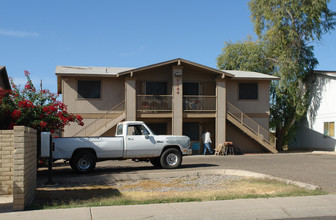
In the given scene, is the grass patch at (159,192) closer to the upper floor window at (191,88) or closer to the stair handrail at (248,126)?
the stair handrail at (248,126)

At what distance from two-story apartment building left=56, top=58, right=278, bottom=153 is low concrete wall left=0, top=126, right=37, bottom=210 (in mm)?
14196

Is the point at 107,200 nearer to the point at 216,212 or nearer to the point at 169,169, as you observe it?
the point at 216,212

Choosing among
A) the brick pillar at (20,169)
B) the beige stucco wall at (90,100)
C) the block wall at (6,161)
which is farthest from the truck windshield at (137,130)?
the beige stucco wall at (90,100)

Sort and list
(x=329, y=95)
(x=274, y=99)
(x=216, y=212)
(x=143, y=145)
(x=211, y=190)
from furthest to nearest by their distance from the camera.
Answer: (x=274, y=99), (x=329, y=95), (x=143, y=145), (x=211, y=190), (x=216, y=212)

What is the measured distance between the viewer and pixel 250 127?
27188 millimetres

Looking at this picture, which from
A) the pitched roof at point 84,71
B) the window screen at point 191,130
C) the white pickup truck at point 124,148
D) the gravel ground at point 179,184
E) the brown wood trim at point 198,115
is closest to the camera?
the gravel ground at point 179,184

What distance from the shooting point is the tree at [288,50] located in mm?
30031

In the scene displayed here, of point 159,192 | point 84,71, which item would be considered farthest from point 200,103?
point 159,192

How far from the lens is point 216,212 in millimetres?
7770

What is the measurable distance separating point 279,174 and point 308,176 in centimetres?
100

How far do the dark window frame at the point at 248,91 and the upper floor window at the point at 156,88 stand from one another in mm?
5415

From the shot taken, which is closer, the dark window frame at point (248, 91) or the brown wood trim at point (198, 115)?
the brown wood trim at point (198, 115)

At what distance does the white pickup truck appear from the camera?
14586 mm

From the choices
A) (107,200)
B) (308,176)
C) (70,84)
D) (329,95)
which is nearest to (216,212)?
(107,200)
